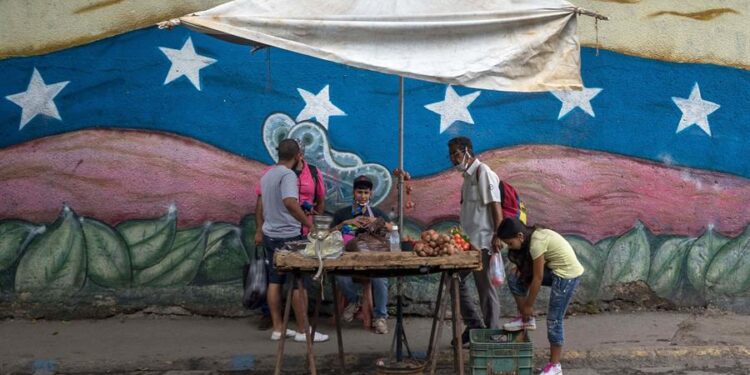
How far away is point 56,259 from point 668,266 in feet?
18.3

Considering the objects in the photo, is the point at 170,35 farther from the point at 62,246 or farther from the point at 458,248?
the point at 458,248

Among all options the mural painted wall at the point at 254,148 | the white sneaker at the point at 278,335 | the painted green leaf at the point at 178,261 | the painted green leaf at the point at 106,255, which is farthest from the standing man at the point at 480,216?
the painted green leaf at the point at 106,255

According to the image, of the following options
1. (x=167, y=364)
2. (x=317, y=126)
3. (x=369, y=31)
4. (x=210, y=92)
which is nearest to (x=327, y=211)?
(x=317, y=126)

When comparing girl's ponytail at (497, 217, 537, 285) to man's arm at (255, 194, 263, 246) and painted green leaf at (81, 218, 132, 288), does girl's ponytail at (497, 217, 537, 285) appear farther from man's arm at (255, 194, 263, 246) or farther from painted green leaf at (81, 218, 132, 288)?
painted green leaf at (81, 218, 132, 288)

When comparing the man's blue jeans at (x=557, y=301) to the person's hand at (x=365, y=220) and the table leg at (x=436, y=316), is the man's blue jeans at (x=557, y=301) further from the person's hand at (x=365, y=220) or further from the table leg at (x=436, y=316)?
the person's hand at (x=365, y=220)

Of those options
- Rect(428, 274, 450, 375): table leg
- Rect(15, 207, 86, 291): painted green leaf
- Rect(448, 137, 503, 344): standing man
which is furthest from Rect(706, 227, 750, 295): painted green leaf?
Rect(15, 207, 86, 291): painted green leaf

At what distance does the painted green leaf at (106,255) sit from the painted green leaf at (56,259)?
0.21 ft

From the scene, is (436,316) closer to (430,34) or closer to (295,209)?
(295,209)

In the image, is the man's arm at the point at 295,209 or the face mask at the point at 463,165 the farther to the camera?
the face mask at the point at 463,165

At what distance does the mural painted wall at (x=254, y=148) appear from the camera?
8.78m

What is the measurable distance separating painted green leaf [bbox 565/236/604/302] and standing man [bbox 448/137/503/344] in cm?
165

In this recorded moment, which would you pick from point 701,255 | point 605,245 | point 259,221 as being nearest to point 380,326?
point 259,221

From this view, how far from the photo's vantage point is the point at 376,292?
8.61 meters

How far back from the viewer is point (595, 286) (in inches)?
Result: 365
